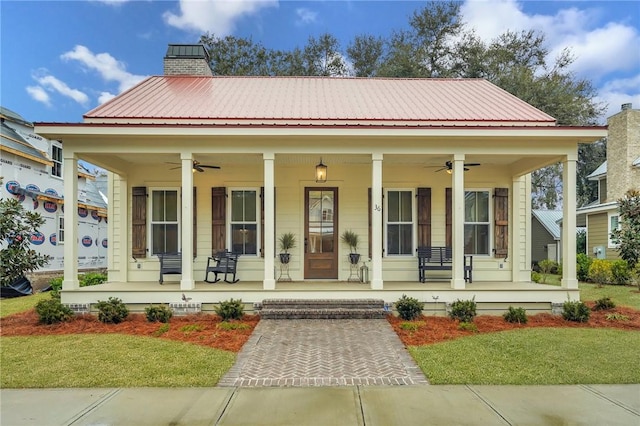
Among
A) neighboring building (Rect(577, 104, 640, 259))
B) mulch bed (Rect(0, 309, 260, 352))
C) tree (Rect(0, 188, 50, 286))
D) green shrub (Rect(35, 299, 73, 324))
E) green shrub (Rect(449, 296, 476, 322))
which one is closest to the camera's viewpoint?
tree (Rect(0, 188, 50, 286))

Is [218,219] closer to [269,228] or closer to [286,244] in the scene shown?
[286,244]

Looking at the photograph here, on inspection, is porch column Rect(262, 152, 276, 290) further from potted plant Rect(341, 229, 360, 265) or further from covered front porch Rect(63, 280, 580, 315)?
potted plant Rect(341, 229, 360, 265)

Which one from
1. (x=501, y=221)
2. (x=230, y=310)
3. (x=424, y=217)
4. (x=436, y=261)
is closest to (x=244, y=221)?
(x=230, y=310)

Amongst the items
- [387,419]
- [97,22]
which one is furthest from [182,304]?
[97,22]

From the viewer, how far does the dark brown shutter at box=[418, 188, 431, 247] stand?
9.43 metres

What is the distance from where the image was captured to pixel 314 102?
10.0m

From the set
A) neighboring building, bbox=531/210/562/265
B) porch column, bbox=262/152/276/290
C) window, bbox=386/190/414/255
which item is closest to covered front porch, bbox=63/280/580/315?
porch column, bbox=262/152/276/290

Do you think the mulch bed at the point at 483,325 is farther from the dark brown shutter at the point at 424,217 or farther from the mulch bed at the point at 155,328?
the mulch bed at the point at 155,328

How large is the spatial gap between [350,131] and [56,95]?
20.1m

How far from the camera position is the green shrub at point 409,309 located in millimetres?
7246

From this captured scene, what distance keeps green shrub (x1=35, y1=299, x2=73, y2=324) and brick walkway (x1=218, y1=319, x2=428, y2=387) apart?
365cm

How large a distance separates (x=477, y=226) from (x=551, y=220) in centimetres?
1417

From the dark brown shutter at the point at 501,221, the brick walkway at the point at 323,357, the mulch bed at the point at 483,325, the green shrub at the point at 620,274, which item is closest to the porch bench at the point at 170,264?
the brick walkway at the point at 323,357

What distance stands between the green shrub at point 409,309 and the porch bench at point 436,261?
5.60ft
